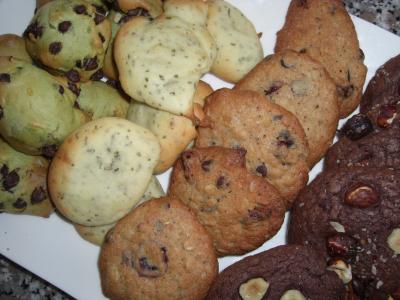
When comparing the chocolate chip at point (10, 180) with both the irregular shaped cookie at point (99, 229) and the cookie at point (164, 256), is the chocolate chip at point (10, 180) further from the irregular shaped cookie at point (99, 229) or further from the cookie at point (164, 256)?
the cookie at point (164, 256)

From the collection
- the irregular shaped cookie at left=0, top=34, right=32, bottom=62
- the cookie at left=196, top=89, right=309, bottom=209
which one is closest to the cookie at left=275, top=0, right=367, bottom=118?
the cookie at left=196, top=89, right=309, bottom=209

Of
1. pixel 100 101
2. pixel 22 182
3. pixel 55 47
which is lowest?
pixel 22 182

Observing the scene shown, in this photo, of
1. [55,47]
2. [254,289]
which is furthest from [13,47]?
[254,289]

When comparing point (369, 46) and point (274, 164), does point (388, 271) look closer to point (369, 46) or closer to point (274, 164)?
point (274, 164)

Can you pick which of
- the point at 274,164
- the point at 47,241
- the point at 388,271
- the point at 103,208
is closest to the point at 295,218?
the point at 274,164

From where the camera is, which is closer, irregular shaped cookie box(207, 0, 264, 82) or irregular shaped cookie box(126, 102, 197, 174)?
irregular shaped cookie box(126, 102, 197, 174)

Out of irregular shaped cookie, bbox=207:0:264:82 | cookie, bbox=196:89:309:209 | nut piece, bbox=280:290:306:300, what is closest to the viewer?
nut piece, bbox=280:290:306:300

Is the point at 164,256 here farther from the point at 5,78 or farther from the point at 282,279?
the point at 5,78

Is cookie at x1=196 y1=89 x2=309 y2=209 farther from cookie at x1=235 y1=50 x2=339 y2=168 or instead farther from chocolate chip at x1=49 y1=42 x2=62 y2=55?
chocolate chip at x1=49 y1=42 x2=62 y2=55
